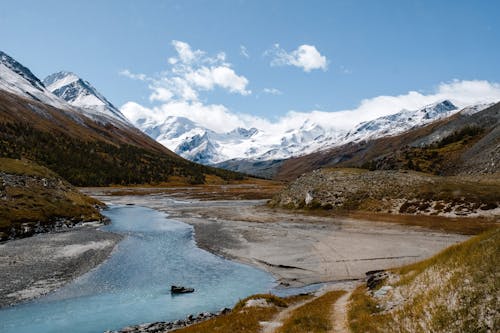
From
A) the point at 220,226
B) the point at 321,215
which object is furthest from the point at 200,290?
the point at 321,215

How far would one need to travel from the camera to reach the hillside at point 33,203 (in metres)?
62.0

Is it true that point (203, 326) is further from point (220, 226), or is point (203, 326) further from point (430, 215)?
point (430, 215)

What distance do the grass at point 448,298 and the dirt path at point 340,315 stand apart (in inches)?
20.4

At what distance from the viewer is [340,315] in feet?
81.0

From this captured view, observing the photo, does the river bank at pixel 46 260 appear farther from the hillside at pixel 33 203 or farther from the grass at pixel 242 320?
the grass at pixel 242 320

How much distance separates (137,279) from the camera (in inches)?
1613

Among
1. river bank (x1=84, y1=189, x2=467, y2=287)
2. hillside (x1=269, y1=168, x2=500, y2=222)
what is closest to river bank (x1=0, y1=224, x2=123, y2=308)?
river bank (x1=84, y1=189, x2=467, y2=287)

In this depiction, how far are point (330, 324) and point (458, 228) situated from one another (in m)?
48.6

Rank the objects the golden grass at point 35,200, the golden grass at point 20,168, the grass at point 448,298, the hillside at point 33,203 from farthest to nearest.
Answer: the golden grass at point 20,168
the golden grass at point 35,200
the hillside at point 33,203
the grass at point 448,298

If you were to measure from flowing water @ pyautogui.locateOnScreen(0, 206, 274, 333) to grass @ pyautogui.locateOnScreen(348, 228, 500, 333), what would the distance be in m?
14.9

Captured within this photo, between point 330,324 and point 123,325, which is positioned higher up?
point 330,324

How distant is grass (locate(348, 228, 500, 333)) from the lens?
1650 centimetres

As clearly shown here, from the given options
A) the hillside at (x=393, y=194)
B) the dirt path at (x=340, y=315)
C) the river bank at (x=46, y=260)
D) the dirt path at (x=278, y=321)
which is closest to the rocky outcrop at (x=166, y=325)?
the dirt path at (x=278, y=321)

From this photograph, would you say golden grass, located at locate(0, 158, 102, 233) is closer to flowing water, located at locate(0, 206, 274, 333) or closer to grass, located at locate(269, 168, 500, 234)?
flowing water, located at locate(0, 206, 274, 333)
